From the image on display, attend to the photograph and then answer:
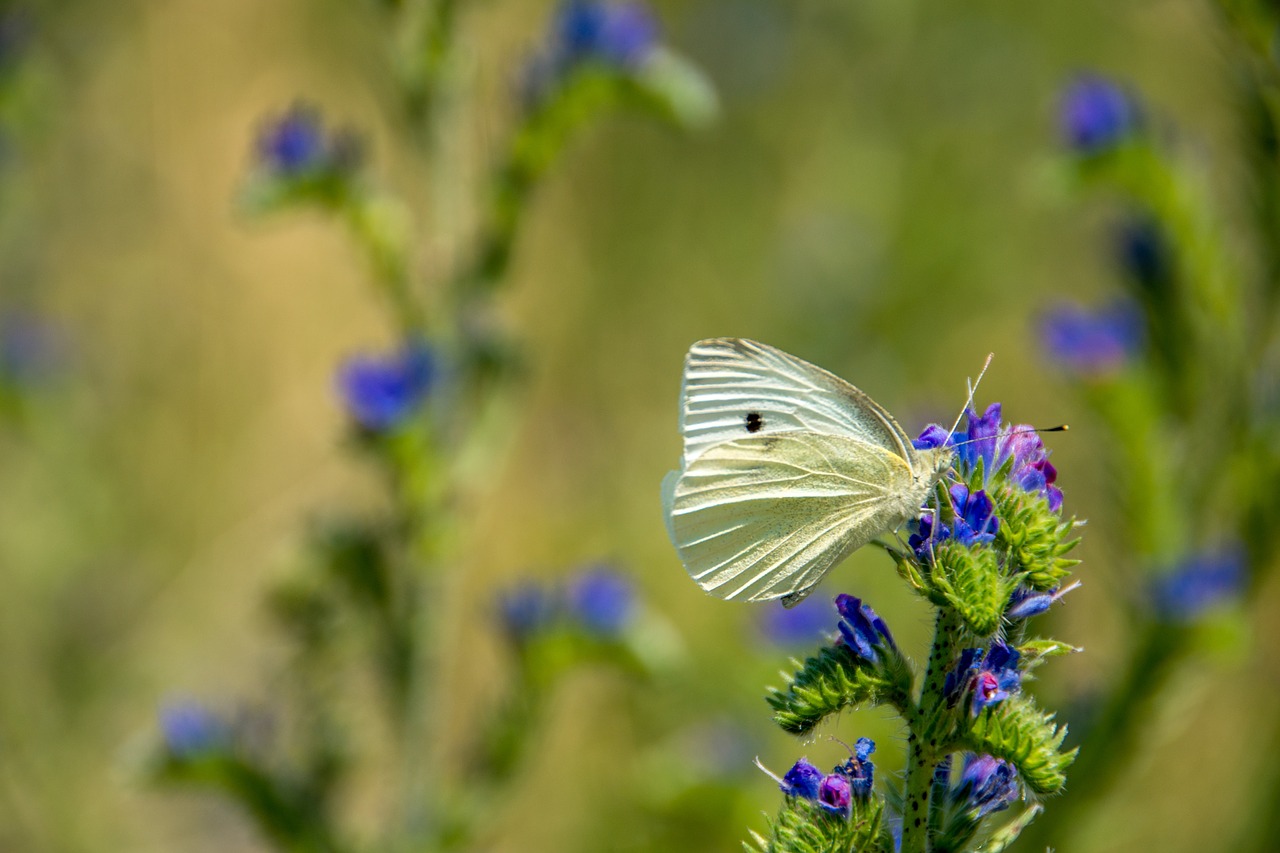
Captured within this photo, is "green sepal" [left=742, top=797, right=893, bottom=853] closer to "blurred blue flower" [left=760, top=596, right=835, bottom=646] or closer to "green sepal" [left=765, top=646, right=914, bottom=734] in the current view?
"green sepal" [left=765, top=646, right=914, bottom=734]

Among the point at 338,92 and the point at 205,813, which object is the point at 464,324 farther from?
the point at 338,92

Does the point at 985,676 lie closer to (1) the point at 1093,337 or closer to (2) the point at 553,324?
(1) the point at 1093,337

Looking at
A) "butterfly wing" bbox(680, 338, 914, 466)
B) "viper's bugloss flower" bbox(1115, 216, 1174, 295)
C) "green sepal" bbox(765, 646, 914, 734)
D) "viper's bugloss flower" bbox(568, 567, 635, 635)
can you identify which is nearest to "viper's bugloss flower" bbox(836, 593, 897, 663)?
"green sepal" bbox(765, 646, 914, 734)

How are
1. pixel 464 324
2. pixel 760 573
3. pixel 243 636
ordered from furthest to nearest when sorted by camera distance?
pixel 243 636 < pixel 464 324 < pixel 760 573

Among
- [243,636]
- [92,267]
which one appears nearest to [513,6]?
[92,267]

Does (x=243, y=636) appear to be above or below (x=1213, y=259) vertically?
above

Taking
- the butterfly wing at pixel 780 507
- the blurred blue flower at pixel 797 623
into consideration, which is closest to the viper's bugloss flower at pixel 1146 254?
the blurred blue flower at pixel 797 623
